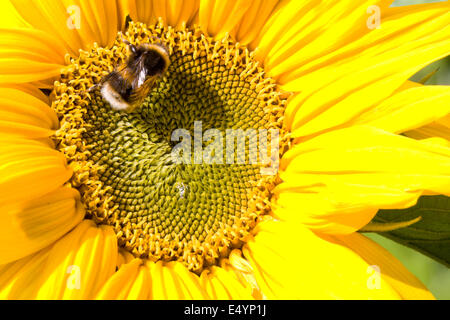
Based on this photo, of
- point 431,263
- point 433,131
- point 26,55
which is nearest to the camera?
point 26,55

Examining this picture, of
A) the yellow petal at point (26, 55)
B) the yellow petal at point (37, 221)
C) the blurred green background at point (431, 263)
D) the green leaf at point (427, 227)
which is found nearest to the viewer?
the yellow petal at point (37, 221)

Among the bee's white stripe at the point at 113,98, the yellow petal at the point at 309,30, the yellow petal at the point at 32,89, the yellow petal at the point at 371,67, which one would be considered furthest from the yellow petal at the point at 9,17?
the yellow petal at the point at 371,67

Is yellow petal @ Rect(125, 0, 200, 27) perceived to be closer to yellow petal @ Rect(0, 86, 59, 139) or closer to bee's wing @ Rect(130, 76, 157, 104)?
bee's wing @ Rect(130, 76, 157, 104)

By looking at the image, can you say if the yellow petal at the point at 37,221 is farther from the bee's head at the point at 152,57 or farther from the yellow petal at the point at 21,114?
the bee's head at the point at 152,57

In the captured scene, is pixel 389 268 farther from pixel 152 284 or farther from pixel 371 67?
pixel 152 284

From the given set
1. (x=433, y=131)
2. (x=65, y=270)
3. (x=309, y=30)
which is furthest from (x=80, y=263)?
(x=433, y=131)

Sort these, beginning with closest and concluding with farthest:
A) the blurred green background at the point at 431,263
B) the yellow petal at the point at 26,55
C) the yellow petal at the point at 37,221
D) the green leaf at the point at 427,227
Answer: the yellow petal at the point at 37,221
the yellow petal at the point at 26,55
the green leaf at the point at 427,227
the blurred green background at the point at 431,263

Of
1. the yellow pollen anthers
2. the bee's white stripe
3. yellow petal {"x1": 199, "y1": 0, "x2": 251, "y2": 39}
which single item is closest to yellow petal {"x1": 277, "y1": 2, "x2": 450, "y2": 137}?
the yellow pollen anthers
